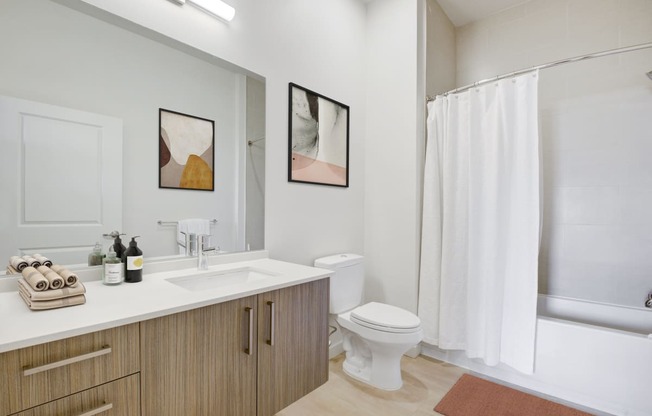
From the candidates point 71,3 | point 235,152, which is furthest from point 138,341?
point 71,3

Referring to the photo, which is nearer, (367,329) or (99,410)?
(99,410)

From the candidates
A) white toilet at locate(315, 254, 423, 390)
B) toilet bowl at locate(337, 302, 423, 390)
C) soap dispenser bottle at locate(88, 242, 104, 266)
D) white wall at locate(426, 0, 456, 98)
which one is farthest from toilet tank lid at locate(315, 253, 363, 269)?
white wall at locate(426, 0, 456, 98)

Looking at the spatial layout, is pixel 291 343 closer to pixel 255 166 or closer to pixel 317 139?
pixel 255 166

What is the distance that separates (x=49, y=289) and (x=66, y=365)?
0.26 metres

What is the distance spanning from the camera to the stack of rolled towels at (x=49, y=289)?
91cm

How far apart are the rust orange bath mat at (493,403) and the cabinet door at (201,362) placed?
4.08ft

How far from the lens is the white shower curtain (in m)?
2.01

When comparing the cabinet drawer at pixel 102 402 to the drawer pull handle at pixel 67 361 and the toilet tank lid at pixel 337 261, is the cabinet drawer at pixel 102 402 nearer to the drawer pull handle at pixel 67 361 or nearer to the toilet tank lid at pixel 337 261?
the drawer pull handle at pixel 67 361

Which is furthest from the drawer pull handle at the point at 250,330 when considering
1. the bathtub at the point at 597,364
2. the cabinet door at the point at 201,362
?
the bathtub at the point at 597,364

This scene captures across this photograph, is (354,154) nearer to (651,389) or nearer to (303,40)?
(303,40)

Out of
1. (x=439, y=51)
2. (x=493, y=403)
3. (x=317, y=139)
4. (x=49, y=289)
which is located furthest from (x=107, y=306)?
(x=439, y=51)

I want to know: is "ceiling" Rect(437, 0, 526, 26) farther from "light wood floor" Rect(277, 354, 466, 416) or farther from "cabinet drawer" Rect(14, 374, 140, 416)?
"cabinet drawer" Rect(14, 374, 140, 416)

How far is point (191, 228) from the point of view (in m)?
1.57

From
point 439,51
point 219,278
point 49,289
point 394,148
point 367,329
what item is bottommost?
point 367,329
